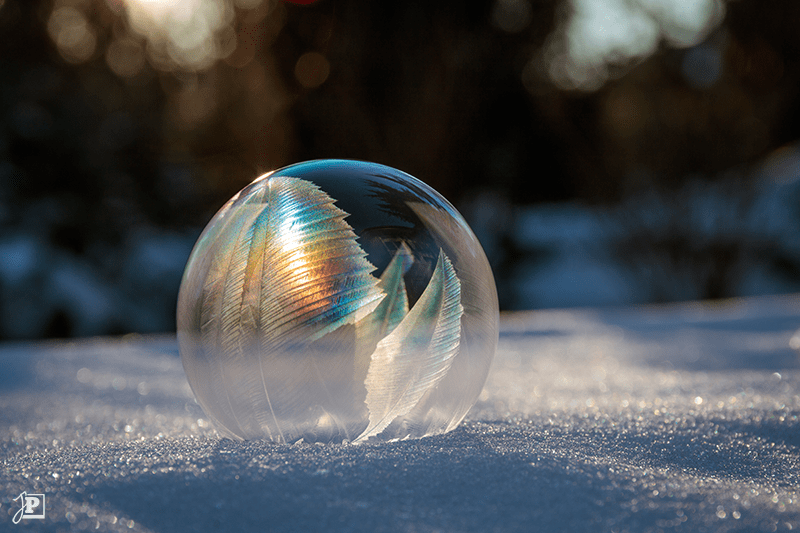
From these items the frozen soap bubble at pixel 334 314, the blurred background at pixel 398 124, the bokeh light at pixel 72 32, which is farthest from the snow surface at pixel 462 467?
the bokeh light at pixel 72 32

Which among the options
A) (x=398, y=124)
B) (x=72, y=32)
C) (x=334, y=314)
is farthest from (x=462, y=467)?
(x=72, y=32)

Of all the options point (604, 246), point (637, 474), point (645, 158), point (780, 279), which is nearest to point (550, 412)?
point (637, 474)

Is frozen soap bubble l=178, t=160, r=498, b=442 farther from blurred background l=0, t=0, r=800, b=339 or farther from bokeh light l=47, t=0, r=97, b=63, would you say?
bokeh light l=47, t=0, r=97, b=63

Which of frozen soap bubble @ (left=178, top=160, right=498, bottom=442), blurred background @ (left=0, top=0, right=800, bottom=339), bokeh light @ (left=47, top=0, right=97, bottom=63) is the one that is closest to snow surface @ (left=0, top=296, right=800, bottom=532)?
frozen soap bubble @ (left=178, top=160, right=498, bottom=442)

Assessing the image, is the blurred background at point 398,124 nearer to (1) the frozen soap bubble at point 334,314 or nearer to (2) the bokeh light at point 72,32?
(2) the bokeh light at point 72,32

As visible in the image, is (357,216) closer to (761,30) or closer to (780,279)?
(761,30)

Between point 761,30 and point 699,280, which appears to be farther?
point 699,280
